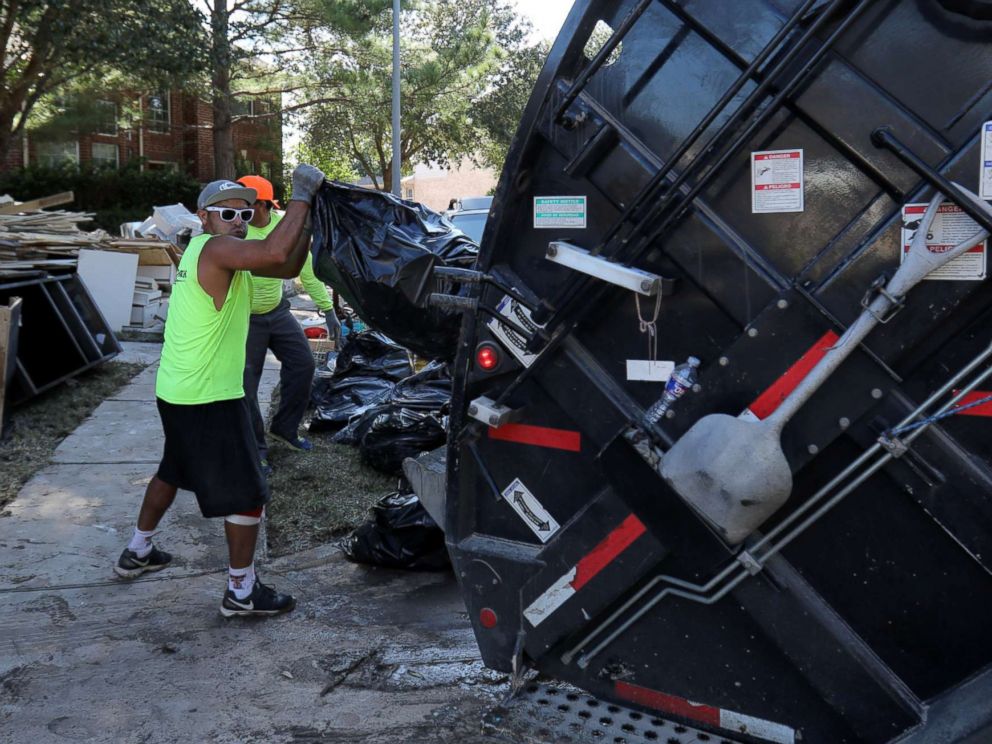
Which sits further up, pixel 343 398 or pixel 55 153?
pixel 55 153

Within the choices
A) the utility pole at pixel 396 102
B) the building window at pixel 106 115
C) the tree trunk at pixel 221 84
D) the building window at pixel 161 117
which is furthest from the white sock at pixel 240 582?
the building window at pixel 161 117

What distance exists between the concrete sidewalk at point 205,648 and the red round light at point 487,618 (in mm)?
445

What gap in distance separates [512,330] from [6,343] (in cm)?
481

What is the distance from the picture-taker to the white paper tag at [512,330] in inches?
95.0

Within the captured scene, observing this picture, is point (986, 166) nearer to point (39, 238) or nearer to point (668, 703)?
point (668, 703)

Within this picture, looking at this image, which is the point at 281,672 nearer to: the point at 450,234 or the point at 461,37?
the point at 450,234

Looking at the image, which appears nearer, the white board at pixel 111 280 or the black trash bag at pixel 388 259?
the black trash bag at pixel 388 259

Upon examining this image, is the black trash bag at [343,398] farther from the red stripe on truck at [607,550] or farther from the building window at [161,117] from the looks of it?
the building window at [161,117]

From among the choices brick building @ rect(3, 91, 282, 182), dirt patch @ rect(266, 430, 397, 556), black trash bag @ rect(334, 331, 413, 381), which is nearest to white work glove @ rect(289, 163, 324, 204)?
dirt patch @ rect(266, 430, 397, 556)

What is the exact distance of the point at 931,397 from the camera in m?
1.85

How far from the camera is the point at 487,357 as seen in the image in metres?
2.50

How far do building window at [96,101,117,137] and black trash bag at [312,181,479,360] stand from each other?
19.8m

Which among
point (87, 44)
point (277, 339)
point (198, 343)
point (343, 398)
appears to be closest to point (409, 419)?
point (277, 339)

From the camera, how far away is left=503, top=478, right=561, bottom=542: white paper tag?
2506 mm
